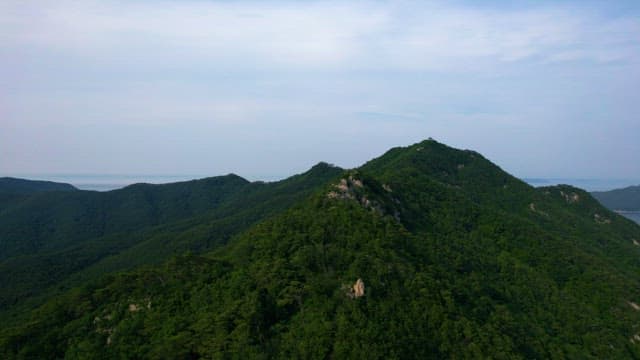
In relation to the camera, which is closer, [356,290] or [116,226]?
[356,290]

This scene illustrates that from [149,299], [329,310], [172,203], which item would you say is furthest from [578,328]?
[172,203]

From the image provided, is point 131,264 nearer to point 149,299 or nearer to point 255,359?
point 149,299

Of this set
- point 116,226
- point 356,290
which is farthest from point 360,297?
point 116,226

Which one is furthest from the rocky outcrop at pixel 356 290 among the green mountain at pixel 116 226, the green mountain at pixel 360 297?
the green mountain at pixel 116 226

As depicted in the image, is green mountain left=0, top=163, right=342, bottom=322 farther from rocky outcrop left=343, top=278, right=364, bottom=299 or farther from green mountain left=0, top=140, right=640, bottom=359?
Result: rocky outcrop left=343, top=278, right=364, bottom=299

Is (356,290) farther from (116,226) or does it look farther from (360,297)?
(116,226)

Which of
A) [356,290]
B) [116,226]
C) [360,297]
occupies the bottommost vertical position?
[116,226]

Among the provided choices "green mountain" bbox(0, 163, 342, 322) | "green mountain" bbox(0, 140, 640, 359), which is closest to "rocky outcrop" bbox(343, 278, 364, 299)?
"green mountain" bbox(0, 140, 640, 359)

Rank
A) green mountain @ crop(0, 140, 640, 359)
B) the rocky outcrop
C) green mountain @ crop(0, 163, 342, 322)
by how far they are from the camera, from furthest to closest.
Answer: green mountain @ crop(0, 163, 342, 322) < the rocky outcrop < green mountain @ crop(0, 140, 640, 359)

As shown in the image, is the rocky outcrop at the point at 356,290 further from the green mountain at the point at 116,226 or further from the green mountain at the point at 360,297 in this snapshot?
the green mountain at the point at 116,226
